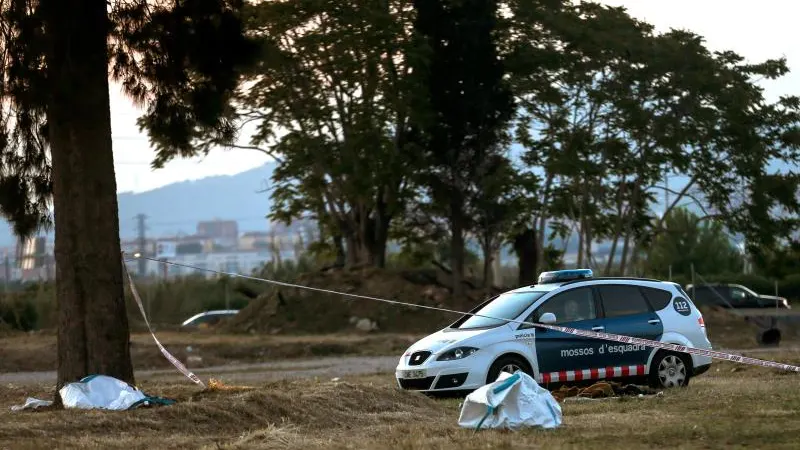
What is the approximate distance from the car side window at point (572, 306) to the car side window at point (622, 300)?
0.64 ft

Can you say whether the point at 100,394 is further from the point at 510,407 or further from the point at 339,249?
the point at 339,249

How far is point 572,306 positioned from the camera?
60.9ft

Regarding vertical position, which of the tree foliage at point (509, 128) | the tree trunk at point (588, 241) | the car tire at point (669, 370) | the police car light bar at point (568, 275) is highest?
the tree foliage at point (509, 128)

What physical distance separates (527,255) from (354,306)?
21.3 ft

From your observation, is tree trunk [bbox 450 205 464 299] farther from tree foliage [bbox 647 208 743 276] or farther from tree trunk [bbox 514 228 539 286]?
tree foliage [bbox 647 208 743 276]

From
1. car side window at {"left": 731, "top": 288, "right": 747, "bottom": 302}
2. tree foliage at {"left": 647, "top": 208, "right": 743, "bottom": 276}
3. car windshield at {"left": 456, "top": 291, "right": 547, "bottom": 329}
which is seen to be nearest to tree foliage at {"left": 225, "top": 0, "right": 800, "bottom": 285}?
car side window at {"left": 731, "top": 288, "right": 747, "bottom": 302}

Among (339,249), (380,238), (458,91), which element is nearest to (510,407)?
(458,91)

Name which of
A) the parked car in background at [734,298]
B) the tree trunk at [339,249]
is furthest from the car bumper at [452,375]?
the parked car in background at [734,298]

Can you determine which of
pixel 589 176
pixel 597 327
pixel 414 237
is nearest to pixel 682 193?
pixel 589 176

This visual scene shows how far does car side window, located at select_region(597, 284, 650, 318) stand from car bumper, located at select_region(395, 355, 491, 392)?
6.70 feet

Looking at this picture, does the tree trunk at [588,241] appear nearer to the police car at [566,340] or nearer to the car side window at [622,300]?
the police car at [566,340]

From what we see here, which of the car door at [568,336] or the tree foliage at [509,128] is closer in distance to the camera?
the car door at [568,336]

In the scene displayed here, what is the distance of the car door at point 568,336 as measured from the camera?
18.0 meters

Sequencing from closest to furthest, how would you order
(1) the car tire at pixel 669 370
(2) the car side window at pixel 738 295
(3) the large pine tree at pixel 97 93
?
(3) the large pine tree at pixel 97 93
(1) the car tire at pixel 669 370
(2) the car side window at pixel 738 295
